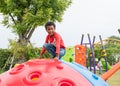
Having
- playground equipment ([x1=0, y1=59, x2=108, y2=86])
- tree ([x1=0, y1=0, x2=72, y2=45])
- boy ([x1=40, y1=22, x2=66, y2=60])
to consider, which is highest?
tree ([x1=0, y1=0, x2=72, y2=45])

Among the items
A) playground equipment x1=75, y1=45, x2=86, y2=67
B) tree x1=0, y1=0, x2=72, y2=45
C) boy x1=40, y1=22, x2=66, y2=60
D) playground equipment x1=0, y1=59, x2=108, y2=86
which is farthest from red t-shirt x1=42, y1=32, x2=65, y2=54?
tree x1=0, y1=0, x2=72, y2=45

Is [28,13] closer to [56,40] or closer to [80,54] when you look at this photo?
[80,54]

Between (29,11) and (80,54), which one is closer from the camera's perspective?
(80,54)

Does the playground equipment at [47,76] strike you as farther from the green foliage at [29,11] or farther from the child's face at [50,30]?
the green foliage at [29,11]

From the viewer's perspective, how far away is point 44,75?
4.09 meters

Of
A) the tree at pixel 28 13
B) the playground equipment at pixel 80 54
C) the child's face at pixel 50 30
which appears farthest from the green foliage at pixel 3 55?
the child's face at pixel 50 30

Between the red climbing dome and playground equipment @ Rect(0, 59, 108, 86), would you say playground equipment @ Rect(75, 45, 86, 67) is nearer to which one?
playground equipment @ Rect(0, 59, 108, 86)

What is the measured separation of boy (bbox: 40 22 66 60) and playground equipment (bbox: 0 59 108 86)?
2.63 feet

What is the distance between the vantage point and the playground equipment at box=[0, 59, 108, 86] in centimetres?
400

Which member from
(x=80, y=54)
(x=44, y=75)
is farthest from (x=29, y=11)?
(x=44, y=75)

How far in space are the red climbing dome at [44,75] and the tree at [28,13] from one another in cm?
1750

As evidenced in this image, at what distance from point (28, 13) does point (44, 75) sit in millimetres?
18194

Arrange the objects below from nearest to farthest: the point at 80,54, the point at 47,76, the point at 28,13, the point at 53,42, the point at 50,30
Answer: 1. the point at 47,76
2. the point at 50,30
3. the point at 53,42
4. the point at 80,54
5. the point at 28,13

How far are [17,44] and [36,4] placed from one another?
270cm
